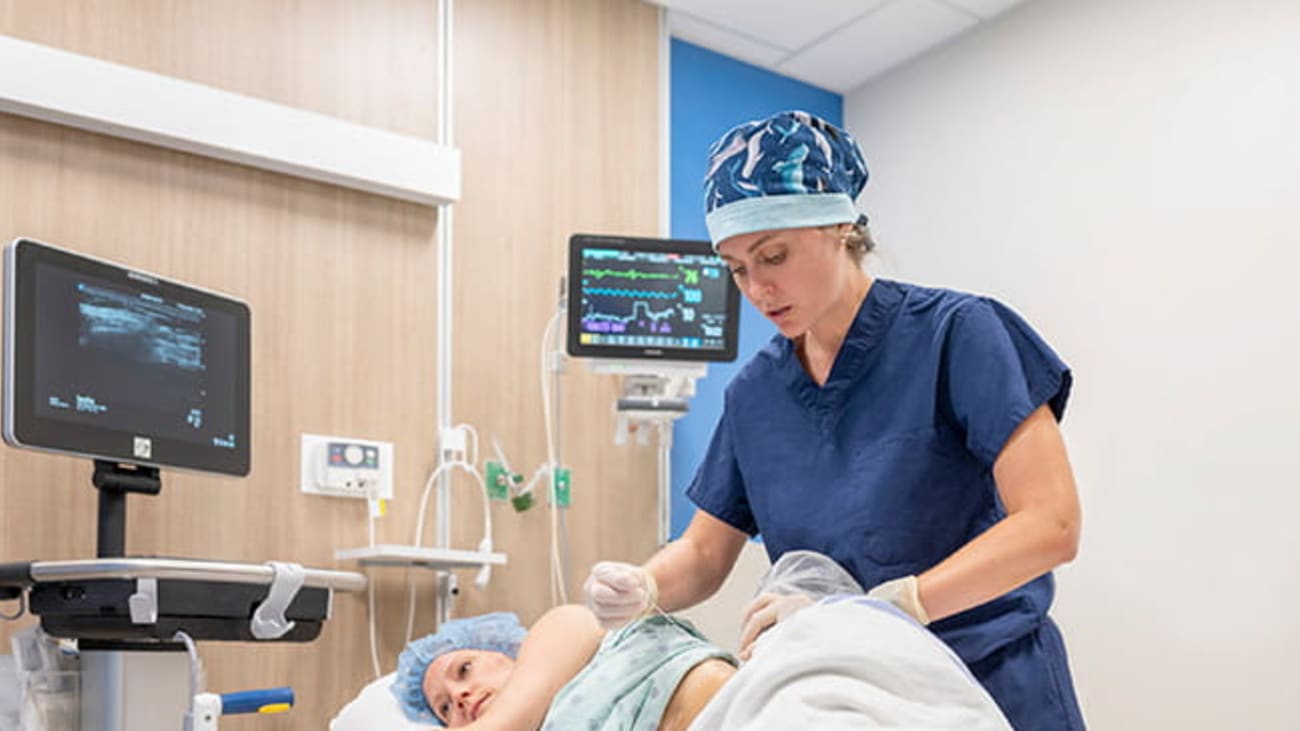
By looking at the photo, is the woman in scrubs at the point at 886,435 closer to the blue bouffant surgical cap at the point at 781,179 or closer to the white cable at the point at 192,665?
the blue bouffant surgical cap at the point at 781,179

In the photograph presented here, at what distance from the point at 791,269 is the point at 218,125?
1933 millimetres

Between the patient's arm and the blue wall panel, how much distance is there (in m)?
1.67

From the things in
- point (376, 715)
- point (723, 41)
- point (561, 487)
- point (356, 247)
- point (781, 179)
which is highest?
point (723, 41)

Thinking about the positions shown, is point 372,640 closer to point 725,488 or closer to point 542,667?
point 542,667

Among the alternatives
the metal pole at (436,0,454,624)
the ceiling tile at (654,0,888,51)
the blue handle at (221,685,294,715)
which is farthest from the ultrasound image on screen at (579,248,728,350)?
the blue handle at (221,685,294,715)

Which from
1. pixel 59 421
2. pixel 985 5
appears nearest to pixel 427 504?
pixel 59 421

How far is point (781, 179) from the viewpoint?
6.06 feet

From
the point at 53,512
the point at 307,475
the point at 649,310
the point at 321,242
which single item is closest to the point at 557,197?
the point at 649,310

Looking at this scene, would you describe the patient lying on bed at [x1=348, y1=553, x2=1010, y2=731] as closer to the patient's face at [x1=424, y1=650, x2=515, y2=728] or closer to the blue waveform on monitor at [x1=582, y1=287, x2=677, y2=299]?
the patient's face at [x1=424, y1=650, x2=515, y2=728]

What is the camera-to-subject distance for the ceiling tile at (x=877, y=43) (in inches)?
173

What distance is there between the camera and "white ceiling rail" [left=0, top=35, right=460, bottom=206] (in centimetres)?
302

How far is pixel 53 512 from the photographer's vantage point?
9.79 feet

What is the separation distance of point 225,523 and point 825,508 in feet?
6.15

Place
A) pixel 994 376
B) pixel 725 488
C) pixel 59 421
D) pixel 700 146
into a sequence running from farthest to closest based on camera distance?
pixel 700 146 → pixel 59 421 → pixel 725 488 → pixel 994 376
